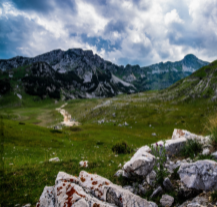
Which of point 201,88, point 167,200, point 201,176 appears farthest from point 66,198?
→ point 201,88

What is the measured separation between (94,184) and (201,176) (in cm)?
401

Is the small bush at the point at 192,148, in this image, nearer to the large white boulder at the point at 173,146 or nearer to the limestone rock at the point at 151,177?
the large white boulder at the point at 173,146

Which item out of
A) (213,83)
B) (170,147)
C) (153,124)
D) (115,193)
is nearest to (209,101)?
(213,83)

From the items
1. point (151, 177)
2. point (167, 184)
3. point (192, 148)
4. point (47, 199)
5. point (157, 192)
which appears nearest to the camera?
point (47, 199)

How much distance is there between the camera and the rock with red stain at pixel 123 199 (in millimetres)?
3932

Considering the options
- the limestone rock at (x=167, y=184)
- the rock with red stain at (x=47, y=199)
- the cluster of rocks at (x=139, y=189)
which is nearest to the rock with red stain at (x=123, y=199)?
the cluster of rocks at (x=139, y=189)

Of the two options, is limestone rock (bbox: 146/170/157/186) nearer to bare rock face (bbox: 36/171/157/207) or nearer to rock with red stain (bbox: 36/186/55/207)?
bare rock face (bbox: 36/171/157/207)

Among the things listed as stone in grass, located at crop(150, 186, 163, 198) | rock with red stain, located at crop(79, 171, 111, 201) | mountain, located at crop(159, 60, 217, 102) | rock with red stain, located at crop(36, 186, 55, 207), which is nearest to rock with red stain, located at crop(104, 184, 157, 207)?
rock with red stain, located at crop(79, 171, 111, 201)

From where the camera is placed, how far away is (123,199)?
13.2ft

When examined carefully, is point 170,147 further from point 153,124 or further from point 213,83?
point 213,83

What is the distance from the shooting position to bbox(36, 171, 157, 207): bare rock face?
3828mm

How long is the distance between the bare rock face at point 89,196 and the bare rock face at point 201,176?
1.78 metres

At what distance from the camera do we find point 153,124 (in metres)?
65.9

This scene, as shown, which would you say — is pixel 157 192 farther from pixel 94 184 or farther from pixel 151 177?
pixel 94 184
